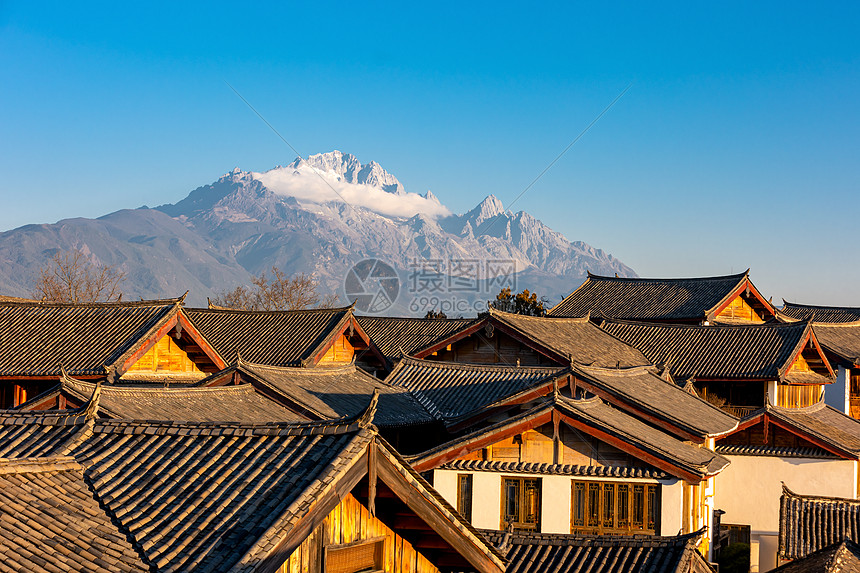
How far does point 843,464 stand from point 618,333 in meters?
14.0

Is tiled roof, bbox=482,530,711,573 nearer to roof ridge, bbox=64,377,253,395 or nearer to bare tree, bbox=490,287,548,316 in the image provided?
roof ridge, bbox=64,377,253,395

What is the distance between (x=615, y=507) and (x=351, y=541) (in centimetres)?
1366

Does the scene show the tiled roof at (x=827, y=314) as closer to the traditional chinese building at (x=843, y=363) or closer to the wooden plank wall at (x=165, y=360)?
the traditional chinese building at (x=843, y=363)

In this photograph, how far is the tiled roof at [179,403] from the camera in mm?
20547

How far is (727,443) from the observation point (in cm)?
3416

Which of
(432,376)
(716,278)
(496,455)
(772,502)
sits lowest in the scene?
(772,502)

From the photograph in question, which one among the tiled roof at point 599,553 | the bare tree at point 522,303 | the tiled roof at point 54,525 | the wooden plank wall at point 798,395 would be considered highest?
the bare tree at point 522,303

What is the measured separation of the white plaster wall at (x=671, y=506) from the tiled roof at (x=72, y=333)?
1626cm

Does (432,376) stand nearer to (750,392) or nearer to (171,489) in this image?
(750,392)

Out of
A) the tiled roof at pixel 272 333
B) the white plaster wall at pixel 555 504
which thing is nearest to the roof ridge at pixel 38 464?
the white plaster wall at pixel 555 504

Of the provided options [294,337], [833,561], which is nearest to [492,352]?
[294,337]

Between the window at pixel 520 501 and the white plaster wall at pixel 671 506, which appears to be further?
the window at pixel 520 501

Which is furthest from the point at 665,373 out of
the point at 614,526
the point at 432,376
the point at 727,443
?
the point at 614,526

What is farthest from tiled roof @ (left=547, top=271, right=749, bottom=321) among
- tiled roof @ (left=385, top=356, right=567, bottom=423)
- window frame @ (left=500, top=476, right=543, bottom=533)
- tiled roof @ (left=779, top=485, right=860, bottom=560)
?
window frame @ (left=500, top=476, right=543, bottom=533)
